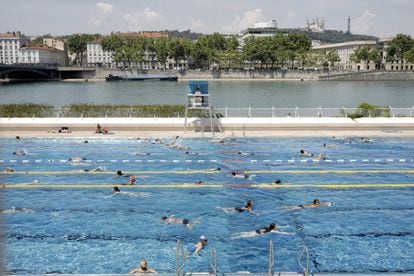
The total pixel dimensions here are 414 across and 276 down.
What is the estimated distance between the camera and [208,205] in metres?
19.2

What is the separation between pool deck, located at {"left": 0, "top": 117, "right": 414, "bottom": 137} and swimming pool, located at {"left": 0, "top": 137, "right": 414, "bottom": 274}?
9.19 ft

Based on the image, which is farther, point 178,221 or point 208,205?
point 208,205

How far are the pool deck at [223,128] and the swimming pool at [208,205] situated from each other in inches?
110

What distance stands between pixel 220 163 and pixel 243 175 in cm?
272

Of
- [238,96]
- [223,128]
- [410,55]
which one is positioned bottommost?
[223,128]

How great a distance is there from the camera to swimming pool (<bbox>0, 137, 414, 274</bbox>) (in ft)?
47.0

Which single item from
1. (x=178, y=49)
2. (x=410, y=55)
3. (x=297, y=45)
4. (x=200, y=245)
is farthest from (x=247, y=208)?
(x=297, y=45)

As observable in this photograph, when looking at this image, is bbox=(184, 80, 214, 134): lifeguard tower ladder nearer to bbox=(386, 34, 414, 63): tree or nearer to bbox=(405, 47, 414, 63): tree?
bbox=(405, 47, 414, 63): tree

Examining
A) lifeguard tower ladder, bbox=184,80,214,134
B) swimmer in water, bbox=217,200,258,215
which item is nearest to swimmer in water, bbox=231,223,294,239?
swimmer in water, bbox=217,200,258,215

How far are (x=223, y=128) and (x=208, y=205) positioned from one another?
50.4 feet

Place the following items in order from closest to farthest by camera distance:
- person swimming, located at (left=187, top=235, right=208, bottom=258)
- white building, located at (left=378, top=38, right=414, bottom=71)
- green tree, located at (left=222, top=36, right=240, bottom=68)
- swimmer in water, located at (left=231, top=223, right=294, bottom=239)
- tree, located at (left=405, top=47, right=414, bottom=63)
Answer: person swimming, located at (left=187, top=235, right=208, bottom=258)
swimmer in water, located at (left=231, top=223, right=294, bottom=239)
tree, located at (left=405, top=47, right=414, bottom=63)
green tree, located at (left=222, top=36, right=240, bottom=68)
white building, located at (left=378, top=38, right=414, bottom=71)

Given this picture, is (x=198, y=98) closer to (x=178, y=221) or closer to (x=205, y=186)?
(x=205, y=186)

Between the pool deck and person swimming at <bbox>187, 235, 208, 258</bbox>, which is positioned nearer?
person swimming at <bbox>187, 235, 208, 258</bbox>

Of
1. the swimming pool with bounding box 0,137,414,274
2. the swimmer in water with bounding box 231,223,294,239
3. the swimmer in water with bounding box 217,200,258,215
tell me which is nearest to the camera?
the swimming pool with bounding box 0,137,414,274
